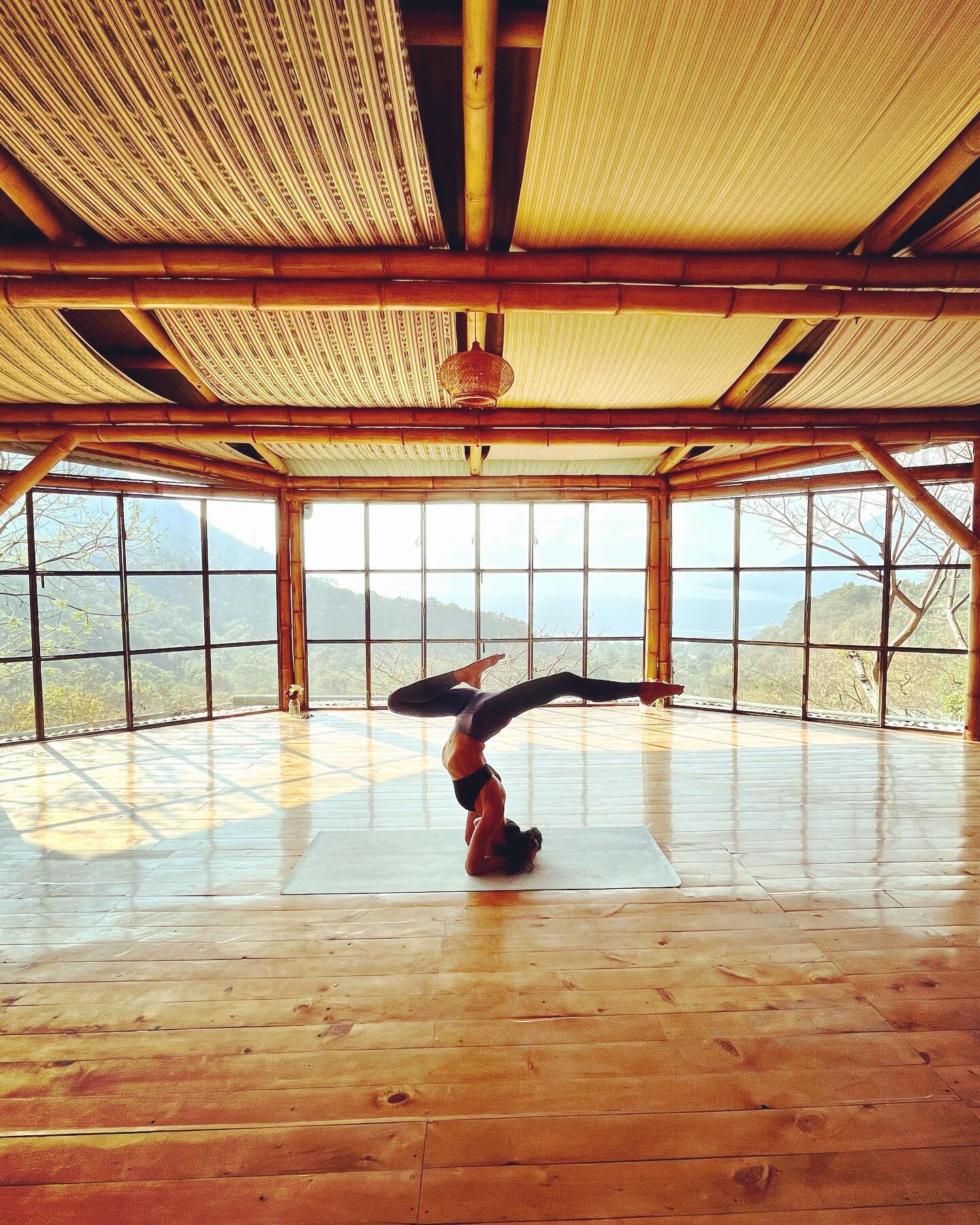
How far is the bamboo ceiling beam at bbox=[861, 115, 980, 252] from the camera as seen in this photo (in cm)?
240

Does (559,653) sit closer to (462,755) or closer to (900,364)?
(900,364)

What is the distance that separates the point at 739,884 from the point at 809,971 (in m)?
0.76

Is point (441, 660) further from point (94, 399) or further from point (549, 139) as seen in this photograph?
point (549, 139)

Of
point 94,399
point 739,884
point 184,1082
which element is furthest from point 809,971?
point 94,399

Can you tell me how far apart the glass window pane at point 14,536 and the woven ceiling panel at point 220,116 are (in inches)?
216

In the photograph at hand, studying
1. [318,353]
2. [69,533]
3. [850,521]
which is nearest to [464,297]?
[318,353]

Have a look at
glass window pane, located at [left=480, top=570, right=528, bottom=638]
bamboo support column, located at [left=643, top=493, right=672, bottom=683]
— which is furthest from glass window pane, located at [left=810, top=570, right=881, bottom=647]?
glass window pane, located at [left=480, top=570, right=528, bottom=638]

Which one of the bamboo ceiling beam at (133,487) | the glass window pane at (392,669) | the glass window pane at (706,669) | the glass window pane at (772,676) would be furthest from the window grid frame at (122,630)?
the glass window pane at (772,676)

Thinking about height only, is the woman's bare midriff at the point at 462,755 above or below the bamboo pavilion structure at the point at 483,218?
below

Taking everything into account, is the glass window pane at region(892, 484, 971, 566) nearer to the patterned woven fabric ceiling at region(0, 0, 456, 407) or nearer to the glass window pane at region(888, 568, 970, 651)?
the glass window pane at region(888, 568, 970, 651)

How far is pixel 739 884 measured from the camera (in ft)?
10.5

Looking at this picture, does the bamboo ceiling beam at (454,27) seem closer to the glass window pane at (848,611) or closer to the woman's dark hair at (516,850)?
the woman's dark hair at (516,850)

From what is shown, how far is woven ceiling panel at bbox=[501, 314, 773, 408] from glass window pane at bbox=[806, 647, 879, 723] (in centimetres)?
782

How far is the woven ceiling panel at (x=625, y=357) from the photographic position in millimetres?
4023
